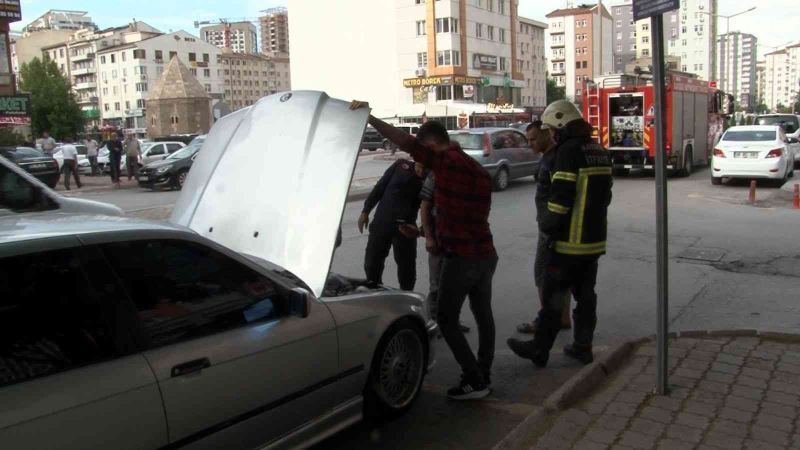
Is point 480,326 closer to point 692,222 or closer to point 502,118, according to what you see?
point 692,222

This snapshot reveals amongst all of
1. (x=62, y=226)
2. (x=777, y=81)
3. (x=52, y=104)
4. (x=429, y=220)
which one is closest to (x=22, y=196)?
(x=429, y=220)

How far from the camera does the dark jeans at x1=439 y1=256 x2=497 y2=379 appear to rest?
4.30m

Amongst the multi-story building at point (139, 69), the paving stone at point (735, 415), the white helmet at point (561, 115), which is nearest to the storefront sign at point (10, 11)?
the white helmet at point (561, 115)

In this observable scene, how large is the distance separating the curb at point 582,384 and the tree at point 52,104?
80.7 meters

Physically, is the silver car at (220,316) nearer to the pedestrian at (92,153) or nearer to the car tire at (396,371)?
the car tire at (396,371)

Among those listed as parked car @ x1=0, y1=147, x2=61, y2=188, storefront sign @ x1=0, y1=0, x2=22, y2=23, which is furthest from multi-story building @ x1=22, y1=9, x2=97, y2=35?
parked car @ x1=0, y1=147, x2=61, y2=188

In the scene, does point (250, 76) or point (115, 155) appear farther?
point (250, 76)

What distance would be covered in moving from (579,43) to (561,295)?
405 feet

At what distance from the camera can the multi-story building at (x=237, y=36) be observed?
183 metres

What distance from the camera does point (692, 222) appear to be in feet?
39.3

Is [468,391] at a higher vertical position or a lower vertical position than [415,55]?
lower

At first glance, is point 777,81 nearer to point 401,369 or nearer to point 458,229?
point 458,229

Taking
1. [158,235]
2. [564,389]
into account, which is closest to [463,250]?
[564,389]

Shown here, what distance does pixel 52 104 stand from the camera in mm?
76500
